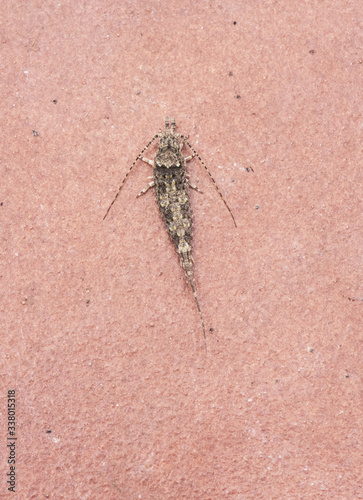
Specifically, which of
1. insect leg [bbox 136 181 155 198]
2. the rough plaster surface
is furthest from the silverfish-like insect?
the rough plaster surface

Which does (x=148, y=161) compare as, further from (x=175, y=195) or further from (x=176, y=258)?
(x=176, y=258)

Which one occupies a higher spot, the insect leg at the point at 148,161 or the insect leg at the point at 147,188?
the insect leg at the point at 148,161

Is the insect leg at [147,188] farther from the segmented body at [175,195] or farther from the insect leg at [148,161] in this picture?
the insect leg at [148,161]

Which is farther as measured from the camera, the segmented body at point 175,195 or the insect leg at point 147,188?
the insect leg at point 147,188

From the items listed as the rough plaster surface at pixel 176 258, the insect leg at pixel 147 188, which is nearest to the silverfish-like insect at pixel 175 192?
the insect leg at pixel 147 188

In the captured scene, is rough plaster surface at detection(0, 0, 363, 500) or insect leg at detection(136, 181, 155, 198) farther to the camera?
insect leg at detection(136, 181, 155, 198)

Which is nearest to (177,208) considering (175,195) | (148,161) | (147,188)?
(175,195)

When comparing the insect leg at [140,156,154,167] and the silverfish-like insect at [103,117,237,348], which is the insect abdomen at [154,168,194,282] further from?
the insect leg at [140,156,154,167]
